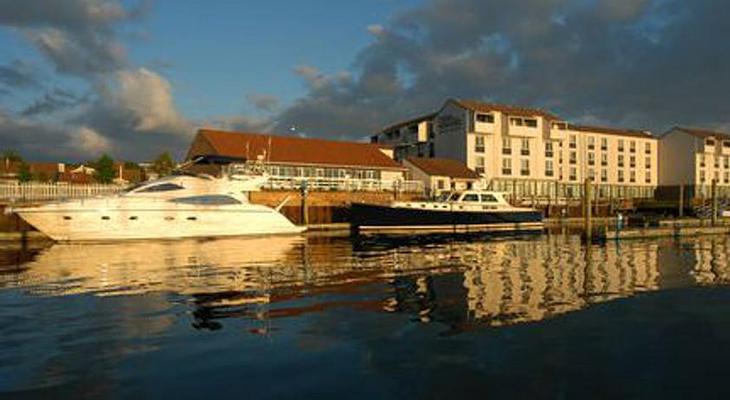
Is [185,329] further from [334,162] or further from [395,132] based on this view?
[395,132]

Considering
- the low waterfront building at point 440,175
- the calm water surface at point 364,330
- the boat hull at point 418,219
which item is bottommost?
the calm water surface at point 364,330

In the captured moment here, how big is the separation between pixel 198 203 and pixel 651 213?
5622 cm

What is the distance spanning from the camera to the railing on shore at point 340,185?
161 ft

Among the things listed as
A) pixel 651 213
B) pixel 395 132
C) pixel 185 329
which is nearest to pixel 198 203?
pixel 185 329

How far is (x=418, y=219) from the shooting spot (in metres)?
43.9

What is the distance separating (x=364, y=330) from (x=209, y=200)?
26.3 meters

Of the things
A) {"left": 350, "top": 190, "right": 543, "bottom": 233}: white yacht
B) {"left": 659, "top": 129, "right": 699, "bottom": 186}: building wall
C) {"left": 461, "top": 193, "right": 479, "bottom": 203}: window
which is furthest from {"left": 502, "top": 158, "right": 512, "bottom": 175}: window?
{"left": 659, "top": 129, "right": 699, "bottom": 186}: building wall

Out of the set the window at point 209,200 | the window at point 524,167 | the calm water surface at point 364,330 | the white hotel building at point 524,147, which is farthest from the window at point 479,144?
the calm water surface at point 364,330

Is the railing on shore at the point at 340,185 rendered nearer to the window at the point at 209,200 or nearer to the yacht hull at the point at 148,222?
the yacht hull at the point at 148,222

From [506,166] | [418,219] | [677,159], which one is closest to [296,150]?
[418,219]

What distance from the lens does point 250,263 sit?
72.9 ft

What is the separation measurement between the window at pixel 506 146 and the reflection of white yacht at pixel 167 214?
1643 inches

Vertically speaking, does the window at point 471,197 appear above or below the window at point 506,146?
below

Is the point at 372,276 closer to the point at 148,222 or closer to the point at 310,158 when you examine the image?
the point at 148,222
